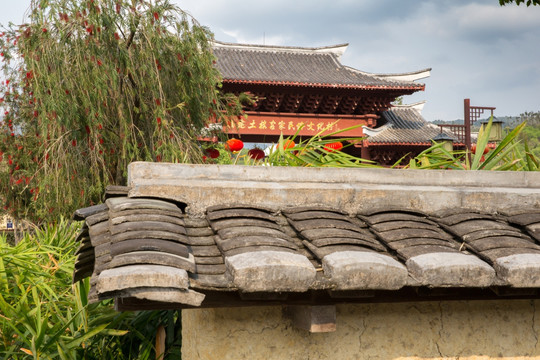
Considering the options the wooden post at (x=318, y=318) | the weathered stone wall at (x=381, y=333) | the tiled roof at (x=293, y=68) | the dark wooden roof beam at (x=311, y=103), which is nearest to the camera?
the wooden post at (x=318, y=318)

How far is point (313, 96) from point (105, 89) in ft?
39.4

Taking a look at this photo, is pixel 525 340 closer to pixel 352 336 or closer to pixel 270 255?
pixel 352 336

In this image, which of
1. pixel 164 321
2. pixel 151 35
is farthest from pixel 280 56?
pixel 164 321

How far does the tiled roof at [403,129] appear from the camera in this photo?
65.7 ft

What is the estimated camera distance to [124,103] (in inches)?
341

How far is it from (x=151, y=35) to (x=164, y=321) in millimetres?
5396

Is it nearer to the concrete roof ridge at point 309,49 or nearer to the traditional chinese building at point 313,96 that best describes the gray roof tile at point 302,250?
the traditional chinese building at point 313,96

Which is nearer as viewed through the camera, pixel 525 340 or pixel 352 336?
pixel 352 336

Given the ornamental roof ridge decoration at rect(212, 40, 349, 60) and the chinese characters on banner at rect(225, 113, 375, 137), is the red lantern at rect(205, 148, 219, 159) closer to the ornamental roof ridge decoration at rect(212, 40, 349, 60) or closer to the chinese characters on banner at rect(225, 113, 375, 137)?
the chinese characters on banner at rect(225, 113, 375, 137)

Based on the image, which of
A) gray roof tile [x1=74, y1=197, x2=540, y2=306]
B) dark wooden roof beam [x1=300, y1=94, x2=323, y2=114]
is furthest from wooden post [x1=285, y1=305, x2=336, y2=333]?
dark wooden roof beam [x1=300, y1=94, x2=323, y2=114]

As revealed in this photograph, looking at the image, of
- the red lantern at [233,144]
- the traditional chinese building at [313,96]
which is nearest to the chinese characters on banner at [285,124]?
the traditional chinese building at [313,96]

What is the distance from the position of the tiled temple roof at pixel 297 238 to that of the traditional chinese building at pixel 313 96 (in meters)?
15.1

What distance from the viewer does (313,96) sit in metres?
19.4

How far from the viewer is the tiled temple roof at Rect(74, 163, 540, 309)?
6.38 feet
